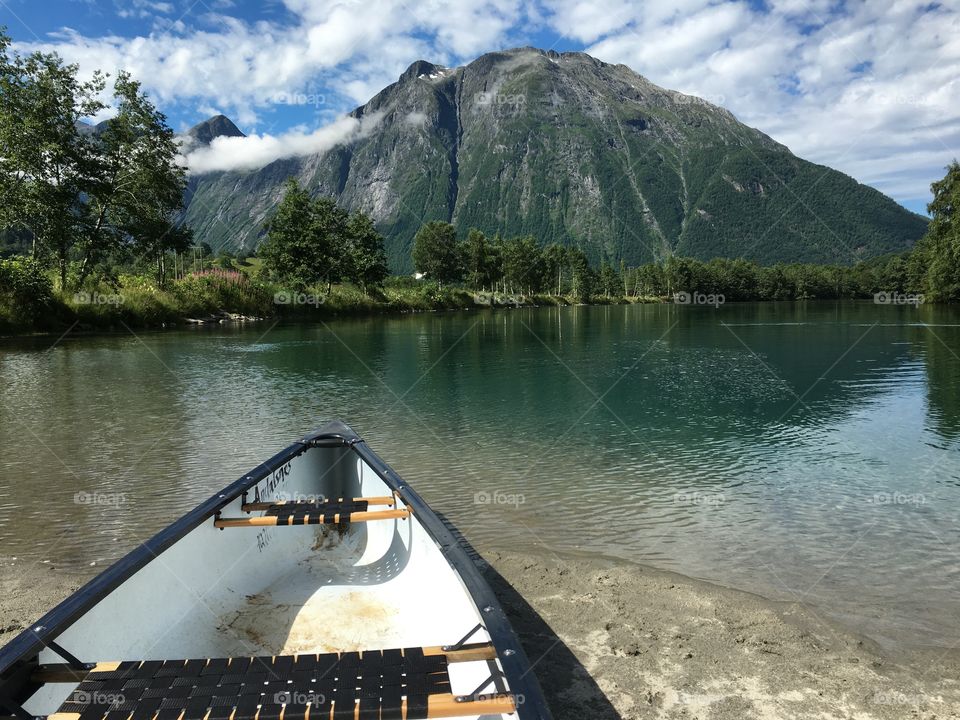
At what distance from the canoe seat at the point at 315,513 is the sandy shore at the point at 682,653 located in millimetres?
1450

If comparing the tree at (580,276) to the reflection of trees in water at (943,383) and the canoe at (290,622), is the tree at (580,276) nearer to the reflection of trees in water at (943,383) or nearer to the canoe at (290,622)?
the reflection of trees in water at (943,383)

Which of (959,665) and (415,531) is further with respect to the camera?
(415,531)

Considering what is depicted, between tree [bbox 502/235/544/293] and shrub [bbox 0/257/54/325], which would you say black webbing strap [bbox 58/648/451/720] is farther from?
tree [bbox 502/235/544/293]

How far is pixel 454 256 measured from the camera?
104m

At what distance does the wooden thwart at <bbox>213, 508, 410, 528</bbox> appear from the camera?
604cm

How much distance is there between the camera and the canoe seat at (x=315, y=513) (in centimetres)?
620

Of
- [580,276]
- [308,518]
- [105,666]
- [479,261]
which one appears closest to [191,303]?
[308,518]

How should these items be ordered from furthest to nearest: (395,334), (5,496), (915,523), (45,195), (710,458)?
(395,334)
(45,195)
(710,458)
(5,496)
(915,523)

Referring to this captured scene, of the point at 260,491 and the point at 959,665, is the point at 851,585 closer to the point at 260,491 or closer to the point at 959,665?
the point at 959,665

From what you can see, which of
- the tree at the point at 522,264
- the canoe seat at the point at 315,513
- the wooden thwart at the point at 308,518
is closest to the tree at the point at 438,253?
the tree at the point at 522,264

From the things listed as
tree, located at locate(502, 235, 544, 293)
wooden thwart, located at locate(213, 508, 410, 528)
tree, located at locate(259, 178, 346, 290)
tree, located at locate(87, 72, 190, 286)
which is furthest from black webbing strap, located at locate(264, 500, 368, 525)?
tree, located at locate(502, 235, 544, 293)

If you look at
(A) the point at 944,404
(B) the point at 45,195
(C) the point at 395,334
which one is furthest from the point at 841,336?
(B) the point at 45,195

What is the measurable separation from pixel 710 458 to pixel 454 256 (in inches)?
3726

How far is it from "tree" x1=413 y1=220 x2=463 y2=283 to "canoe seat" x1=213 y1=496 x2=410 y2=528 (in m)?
97.4
